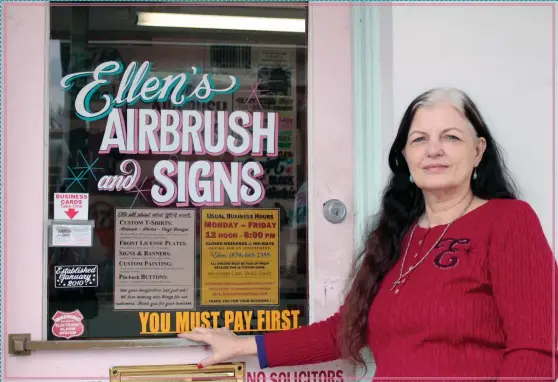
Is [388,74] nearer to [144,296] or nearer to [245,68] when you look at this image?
[245,68]

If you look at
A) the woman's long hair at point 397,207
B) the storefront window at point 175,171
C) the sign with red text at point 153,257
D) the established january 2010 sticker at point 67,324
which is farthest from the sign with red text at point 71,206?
the woman's long hair at point 397,207

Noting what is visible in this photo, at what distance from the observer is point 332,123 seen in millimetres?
2115

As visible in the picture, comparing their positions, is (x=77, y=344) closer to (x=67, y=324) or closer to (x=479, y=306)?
(x=67, y=324)

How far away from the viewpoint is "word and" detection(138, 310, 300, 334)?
2.06 meters

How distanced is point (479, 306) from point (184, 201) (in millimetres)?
1031

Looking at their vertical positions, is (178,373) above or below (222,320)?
below

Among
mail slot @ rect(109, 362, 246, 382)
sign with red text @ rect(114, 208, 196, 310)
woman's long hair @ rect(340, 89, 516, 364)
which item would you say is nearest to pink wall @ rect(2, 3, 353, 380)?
mail slot @ rect(109, 362, 246, 382)

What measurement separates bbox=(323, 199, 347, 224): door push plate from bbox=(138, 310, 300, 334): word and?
0.35 metres

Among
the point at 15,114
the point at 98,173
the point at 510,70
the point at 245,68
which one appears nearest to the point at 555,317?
the point at 510,70

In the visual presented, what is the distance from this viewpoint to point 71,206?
2.02 meters

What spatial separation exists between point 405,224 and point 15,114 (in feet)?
4.34

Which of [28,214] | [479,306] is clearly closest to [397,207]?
[479,306]

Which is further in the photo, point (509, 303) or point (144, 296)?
point (144, 296)

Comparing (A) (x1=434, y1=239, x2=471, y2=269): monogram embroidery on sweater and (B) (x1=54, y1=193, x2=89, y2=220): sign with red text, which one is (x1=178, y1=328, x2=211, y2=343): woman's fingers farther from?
(A) (x1=434, y1=239, x2=471, y2=269): monogram embroidery on sweater
